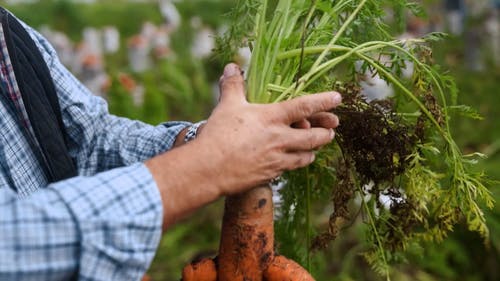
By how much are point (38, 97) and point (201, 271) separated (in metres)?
0.55

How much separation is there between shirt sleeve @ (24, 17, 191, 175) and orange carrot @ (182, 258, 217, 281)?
338 mm

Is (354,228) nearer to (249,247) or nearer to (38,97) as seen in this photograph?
(249,247)

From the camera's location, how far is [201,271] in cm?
157

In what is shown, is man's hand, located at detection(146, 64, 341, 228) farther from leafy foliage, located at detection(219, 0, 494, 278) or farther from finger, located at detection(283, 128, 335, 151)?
leafy foliage, located at detection(219, 0, 494, 278)

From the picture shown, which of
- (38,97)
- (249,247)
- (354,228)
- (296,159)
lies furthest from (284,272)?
(354,228)

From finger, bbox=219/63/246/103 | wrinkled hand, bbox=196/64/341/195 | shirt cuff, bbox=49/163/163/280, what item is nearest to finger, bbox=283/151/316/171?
wrinkled hand, bbox=196/64/341/195

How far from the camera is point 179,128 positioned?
178 centimetres

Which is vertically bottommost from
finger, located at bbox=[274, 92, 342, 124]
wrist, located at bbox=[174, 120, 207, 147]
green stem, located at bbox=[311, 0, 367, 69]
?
wrist, located at bbox=[174, 120, 207, 147]

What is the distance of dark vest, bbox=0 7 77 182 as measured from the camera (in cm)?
157

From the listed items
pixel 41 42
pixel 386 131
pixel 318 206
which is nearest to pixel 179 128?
pixel 41 42

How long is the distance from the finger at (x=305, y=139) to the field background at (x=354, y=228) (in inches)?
21.5

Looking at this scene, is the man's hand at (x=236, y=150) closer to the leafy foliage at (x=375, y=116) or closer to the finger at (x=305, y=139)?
the finger at (x=305, y=139)

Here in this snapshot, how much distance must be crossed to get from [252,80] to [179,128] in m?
0.32

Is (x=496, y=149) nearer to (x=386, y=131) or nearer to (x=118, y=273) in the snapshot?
(x=386, y=131)
